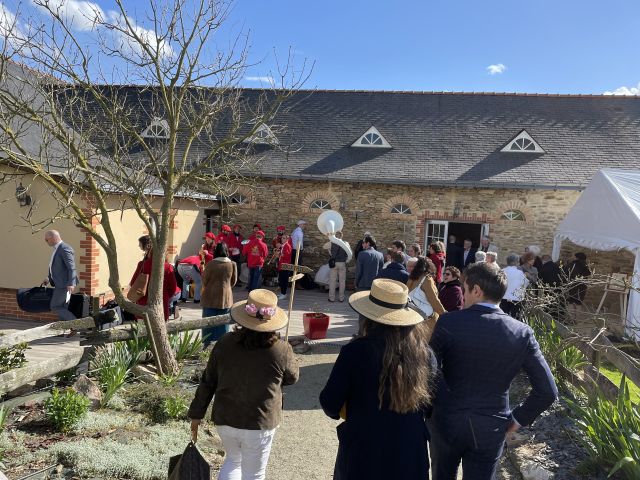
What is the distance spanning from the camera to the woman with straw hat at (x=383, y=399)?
2348mm

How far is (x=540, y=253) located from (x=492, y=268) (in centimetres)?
1161

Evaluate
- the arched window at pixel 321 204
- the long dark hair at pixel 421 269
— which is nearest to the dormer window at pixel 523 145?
the arched window at pixel 321 204

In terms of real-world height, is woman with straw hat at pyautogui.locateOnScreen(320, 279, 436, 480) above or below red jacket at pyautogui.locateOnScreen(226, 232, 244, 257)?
above

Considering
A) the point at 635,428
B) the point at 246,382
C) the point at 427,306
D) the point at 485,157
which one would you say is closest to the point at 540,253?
the point at 485,157

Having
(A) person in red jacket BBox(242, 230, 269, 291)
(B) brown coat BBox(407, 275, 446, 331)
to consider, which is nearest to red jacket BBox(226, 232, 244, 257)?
(A) person in red jacket BBox(242, 230, 269, 291)

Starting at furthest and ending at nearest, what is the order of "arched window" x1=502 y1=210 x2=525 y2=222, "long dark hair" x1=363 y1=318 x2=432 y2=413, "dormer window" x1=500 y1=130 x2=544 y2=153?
1. "dormer window" x1=500 y1=130 x2=544 y2=153
2. "arched window" x1=502 y1=210 x2=525 y2=222
3. "long dark hair" x1=363 y1=318 x2=432 y2=413

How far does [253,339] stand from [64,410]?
233 centimetres

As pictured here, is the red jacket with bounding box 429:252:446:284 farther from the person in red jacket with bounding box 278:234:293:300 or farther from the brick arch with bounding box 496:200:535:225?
the brick arch with bounding box 496:200:535:225

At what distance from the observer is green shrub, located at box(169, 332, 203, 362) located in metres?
6.19

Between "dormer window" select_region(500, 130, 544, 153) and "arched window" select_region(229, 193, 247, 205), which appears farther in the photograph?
"arched window" select_region(229, 193, 247, 205)

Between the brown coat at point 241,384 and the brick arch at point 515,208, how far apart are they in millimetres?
11847

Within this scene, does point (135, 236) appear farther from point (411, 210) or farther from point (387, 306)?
point (387, 306)

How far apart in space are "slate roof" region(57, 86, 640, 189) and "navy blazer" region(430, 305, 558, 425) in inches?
437

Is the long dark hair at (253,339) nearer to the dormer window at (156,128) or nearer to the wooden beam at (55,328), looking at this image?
the wooden beam at (55,328)
